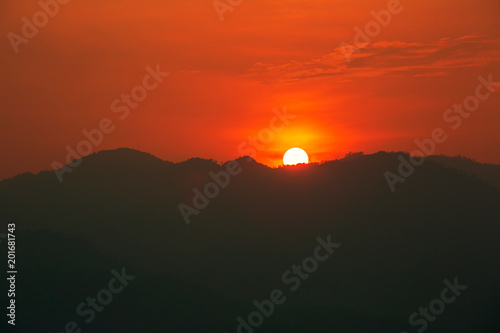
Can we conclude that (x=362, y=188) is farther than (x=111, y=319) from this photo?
Yes

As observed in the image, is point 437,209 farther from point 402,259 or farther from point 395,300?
point 395,300

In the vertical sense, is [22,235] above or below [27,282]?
above

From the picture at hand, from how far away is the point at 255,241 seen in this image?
75250 mm

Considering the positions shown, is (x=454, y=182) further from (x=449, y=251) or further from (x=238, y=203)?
(x=238, y=203)

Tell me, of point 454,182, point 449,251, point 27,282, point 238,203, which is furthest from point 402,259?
point 27,282

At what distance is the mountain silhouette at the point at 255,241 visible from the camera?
201 feet

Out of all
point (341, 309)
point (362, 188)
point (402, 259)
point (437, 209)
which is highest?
point (362, 188)

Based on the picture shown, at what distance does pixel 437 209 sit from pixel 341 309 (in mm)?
20421

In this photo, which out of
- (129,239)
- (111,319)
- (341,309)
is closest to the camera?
(111,319)

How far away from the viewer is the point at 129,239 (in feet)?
242

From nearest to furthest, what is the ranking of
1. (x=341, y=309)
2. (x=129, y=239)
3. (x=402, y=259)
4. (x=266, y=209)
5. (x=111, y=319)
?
(x=111, y=319)
(x=341, y=309)
(x=402, y=259)
(x=129, y=239)
(x=266, y=209)

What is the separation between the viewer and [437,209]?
245 feet

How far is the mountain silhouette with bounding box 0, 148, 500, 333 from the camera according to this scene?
6138 centimetres

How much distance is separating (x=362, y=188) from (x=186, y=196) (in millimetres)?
22961
